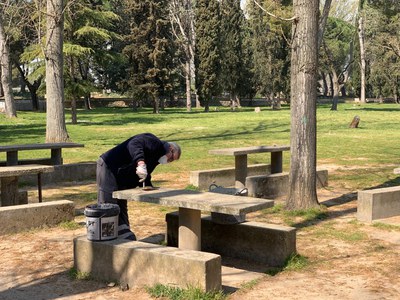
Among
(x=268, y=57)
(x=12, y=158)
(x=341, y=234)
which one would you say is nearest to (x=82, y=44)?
(x=12, y=158)

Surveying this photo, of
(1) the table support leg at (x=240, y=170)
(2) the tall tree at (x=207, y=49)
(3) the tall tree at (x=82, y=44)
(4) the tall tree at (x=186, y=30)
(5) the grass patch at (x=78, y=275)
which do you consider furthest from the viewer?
(4) the tall tree at (x=186, y=30)

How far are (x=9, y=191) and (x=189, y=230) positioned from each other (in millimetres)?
3618

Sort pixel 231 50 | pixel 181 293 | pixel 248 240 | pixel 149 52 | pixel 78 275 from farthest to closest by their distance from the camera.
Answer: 1. pixel 231 50
2. pixel 149 52
3. pixel 248 240
4. pixel 78 275
5. pixel 181 293

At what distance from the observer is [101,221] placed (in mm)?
5266

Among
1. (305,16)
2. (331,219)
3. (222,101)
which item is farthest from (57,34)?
(222,101)

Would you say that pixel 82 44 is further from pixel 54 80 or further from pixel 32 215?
pixel 32 215

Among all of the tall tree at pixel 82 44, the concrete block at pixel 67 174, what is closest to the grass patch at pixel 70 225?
the concrete block at pixel 67 174

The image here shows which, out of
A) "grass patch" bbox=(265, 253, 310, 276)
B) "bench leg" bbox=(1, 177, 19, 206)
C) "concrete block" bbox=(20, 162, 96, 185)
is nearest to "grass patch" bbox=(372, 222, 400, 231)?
"grass patch" bbox=(265, 253, 310, 276)

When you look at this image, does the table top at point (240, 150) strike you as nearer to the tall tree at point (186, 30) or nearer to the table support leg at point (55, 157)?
the table support leg at point (55, 157)

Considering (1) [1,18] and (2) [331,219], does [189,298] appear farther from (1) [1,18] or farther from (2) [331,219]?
(1) [1,18]

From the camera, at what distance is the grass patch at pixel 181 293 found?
15.3ft

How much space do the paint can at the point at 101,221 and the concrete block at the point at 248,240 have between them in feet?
3.84

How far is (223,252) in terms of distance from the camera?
6312 millimetres

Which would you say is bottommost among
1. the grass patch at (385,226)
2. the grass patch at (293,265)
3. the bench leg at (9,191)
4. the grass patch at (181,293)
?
the grass patch at (385,226)
